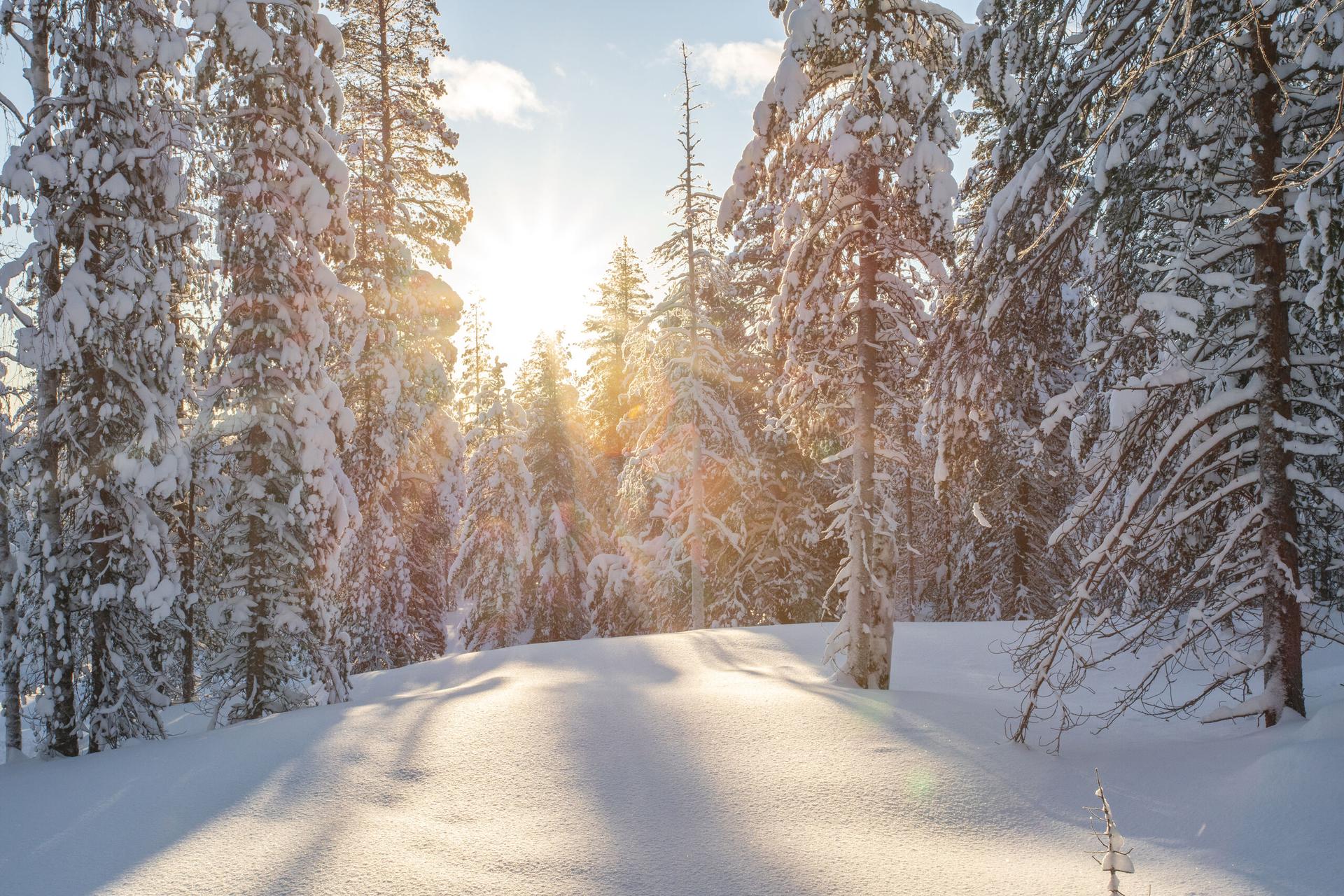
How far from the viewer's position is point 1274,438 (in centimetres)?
562

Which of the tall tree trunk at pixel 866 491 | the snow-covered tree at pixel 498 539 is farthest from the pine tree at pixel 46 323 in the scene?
the snow-covered tree at pixel 498 539

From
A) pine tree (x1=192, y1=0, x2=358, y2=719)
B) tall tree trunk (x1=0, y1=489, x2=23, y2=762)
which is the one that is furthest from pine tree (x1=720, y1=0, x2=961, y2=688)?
tall tree trunk (x1=0, y1=489, x2=23, y2=762)

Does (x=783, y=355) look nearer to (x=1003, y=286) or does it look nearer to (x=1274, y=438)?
(x=1003, y=286)

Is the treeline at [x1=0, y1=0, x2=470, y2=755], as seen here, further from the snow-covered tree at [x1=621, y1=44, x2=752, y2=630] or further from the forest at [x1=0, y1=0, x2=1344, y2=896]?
the snow-covered tree at [x1=621, y1=44, x2=752, y2=630]

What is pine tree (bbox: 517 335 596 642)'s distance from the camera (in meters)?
24.9

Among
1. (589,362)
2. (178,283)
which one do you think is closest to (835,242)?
(178,283)

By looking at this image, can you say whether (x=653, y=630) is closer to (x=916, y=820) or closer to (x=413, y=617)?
(x=413, y=617)

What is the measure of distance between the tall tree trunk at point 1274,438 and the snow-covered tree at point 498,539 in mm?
21147

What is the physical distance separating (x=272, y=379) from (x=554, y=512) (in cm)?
1533

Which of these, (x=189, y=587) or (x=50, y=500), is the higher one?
(x=50, y=500)

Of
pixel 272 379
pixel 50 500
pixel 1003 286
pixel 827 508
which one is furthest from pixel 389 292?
pixel 1003 286

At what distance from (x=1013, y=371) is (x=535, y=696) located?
6.28 metres

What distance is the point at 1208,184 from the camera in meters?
5.80

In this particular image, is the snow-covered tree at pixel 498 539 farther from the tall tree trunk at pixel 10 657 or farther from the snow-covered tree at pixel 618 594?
the tall tree trunk at pixel 10 657
